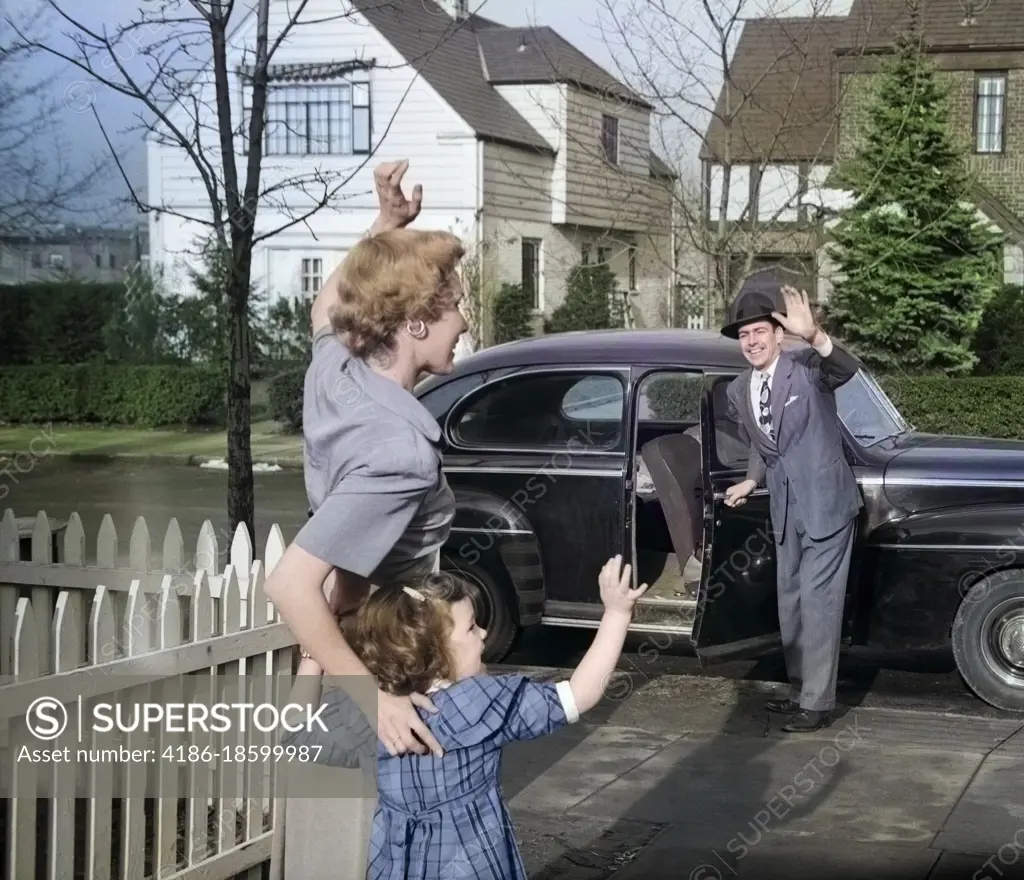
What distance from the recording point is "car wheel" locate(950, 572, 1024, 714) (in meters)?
7.05

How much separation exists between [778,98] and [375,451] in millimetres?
14531

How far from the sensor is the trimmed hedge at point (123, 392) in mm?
24344

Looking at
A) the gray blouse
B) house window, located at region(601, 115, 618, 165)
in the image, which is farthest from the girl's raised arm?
house window, located at region(601, 115, 618, 165)

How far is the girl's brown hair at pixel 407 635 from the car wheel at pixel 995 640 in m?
4.79

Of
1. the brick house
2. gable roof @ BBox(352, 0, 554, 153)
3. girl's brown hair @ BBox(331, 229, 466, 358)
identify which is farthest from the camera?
gable roof @ BBox(352, 0, 554, 153)

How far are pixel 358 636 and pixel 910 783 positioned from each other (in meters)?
3.67

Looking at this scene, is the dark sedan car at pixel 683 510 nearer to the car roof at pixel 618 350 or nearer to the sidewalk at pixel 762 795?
the car roof at pixel 618 350

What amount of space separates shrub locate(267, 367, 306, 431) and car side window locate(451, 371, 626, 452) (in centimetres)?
1569

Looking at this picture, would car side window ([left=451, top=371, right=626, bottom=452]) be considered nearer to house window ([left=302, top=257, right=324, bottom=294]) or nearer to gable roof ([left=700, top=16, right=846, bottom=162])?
gable roof ([left=700, top=16, right=846, bottom=162])

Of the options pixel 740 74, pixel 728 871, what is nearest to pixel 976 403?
pixel 740 74

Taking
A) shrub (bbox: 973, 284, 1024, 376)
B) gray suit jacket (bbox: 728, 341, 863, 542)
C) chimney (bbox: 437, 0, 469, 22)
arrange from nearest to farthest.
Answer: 1. gray suit jacket (bbox: 728, 341, 863, 542)
2. chimney (bbox: 437, 0, 469, 22)
3. shrub (bbox: 973, 284, 1024, 376)

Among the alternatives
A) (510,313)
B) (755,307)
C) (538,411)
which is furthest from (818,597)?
(510,313)

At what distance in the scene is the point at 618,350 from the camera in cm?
786

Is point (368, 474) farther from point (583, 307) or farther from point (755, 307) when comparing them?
point (583, 307)
